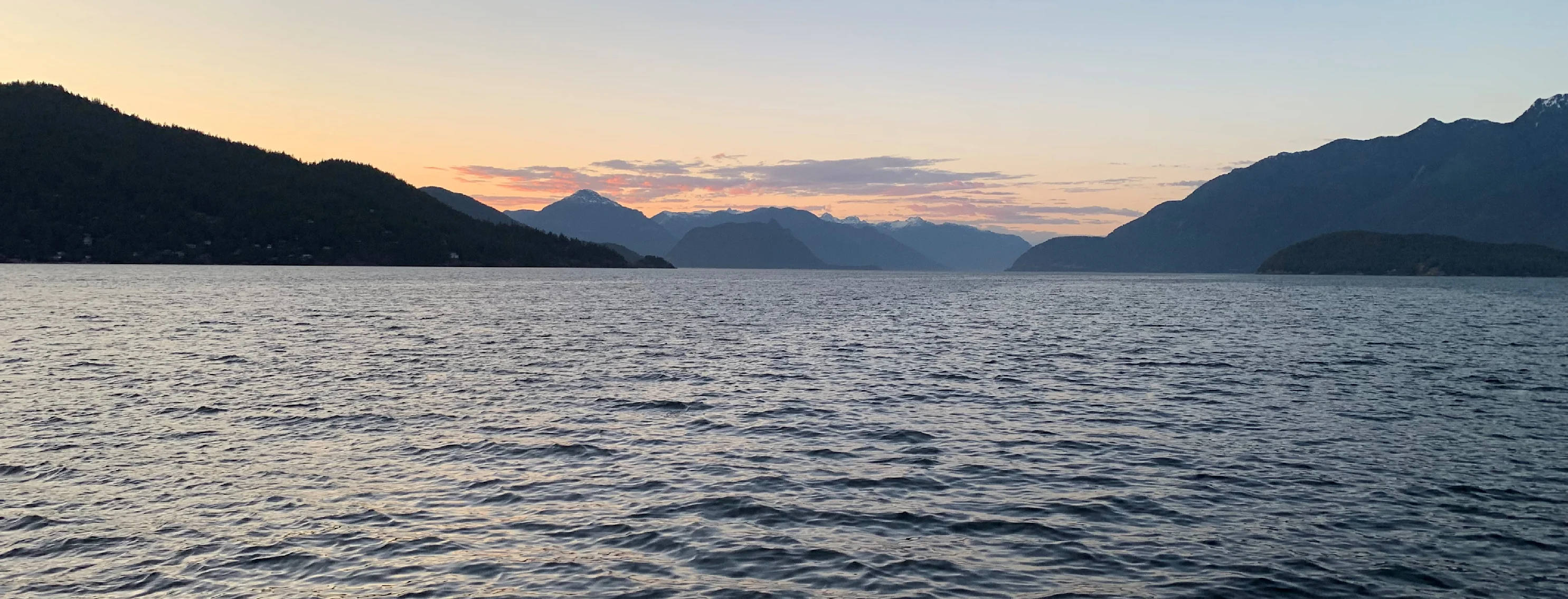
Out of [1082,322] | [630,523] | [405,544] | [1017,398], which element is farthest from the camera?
[1082,322]

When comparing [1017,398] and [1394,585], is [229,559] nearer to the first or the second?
[1394,585]

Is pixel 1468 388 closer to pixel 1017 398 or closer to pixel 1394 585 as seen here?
pixel 1017 398

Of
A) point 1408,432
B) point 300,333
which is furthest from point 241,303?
point 1408,432

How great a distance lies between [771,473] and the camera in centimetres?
2575

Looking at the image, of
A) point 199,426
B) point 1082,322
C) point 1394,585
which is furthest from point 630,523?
point 1082,322

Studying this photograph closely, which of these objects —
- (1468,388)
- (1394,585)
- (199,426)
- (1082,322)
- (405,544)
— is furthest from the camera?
(1082,322)

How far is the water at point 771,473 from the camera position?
1720cm

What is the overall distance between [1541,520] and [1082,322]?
79.8 metres

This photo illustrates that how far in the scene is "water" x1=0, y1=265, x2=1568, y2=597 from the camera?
17203 mm

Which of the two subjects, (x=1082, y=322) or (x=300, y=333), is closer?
(x=300, y=333)

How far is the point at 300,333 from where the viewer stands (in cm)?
7256

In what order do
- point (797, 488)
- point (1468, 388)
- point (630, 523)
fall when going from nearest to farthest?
point (630, 523) → point (797, 488) → point (1468, 388)

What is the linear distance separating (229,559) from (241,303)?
108470 mm

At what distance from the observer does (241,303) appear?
11050cm
